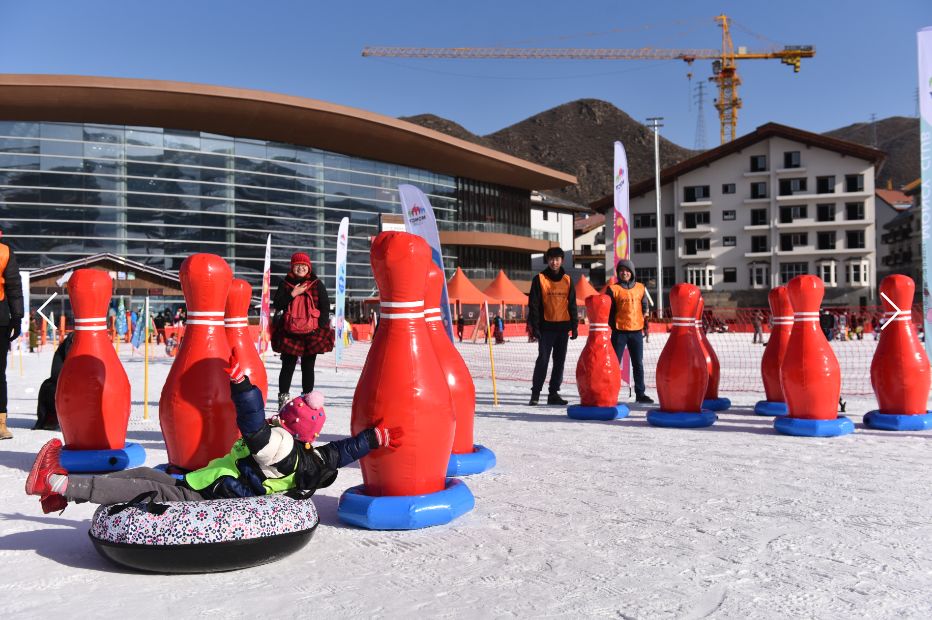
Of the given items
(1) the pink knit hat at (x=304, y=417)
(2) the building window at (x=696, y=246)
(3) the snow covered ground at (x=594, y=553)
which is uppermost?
(2) the building window at (x=696, y=246)

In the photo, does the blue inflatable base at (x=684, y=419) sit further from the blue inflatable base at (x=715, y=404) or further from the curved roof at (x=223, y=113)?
the curved roof at (x=223, y=113)

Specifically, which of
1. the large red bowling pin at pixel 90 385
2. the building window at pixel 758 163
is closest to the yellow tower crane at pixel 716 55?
the building window at pixel 758 163

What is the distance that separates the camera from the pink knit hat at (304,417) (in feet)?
13.0

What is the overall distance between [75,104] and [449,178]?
25415mm

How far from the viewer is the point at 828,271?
2389 inches

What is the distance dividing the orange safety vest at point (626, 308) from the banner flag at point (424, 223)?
2.85 m

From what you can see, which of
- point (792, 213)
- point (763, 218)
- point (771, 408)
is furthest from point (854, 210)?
point (771, 408)

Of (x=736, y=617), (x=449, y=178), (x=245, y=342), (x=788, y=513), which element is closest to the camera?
(x=736, y=617)

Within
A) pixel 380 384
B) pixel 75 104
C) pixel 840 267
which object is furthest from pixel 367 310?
pixel 380 384

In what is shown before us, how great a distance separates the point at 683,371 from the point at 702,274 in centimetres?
5800

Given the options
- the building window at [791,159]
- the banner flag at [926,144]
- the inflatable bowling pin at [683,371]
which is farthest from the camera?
the building window at [791,159]

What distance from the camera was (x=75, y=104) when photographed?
4038 centimetres

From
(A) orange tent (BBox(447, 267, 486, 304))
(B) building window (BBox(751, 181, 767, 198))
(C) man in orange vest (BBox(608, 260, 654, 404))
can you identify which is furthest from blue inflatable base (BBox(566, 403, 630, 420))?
(B) building window (BBox(751, 181, 767, 198))

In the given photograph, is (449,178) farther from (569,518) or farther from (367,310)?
(569,518)
